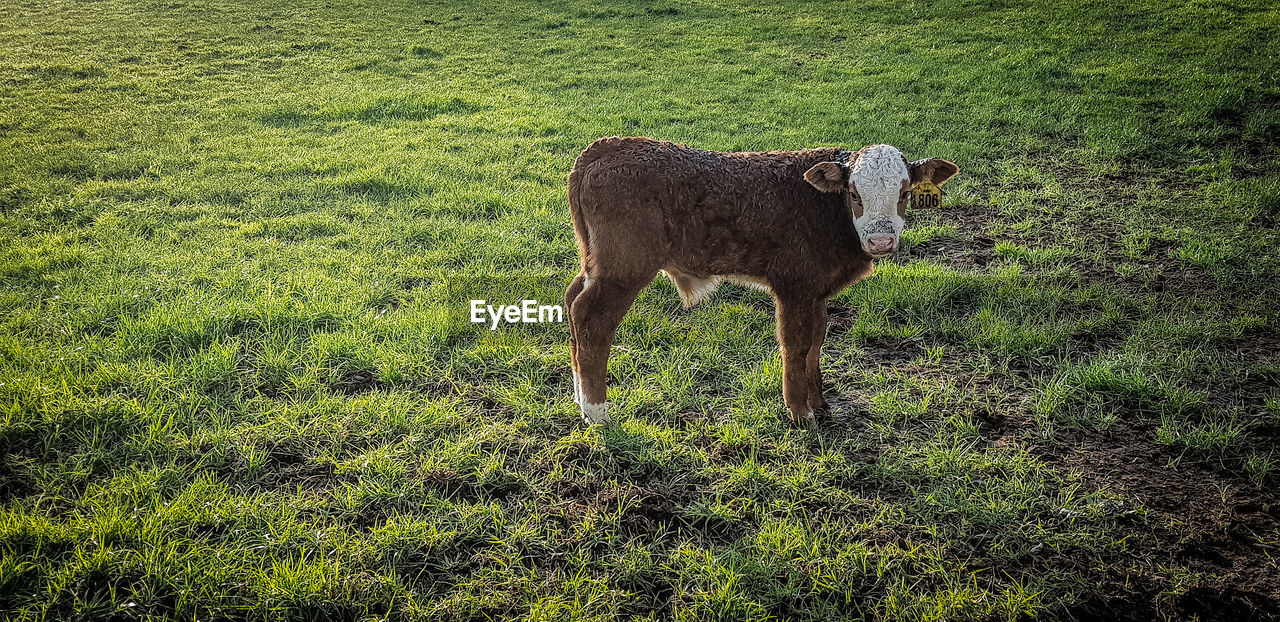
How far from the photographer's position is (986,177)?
27.0 feet

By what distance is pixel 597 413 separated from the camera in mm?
4270

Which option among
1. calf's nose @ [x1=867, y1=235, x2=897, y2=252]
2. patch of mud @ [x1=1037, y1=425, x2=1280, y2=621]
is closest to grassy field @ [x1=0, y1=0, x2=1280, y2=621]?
patch of mud @ [x1=1037, y1=425, x2=1280, y2=621]

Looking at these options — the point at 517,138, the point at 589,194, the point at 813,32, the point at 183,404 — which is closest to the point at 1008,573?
the point at 589,194

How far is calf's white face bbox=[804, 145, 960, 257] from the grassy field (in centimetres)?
129

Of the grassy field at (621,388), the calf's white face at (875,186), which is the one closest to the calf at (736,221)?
the calf's white face at (875,186)

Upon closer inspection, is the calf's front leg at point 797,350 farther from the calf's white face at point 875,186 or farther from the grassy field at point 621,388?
the calf's white face at point 875,186

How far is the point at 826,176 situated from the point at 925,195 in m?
0.58

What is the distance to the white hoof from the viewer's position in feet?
14.0

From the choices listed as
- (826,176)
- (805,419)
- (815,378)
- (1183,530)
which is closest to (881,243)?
(826,176)

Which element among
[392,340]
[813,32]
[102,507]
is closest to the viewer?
[102,507]

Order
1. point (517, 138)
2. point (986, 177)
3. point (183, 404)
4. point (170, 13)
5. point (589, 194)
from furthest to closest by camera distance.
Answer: point (170, 13), point (517, 138), point (986, 177), point (183, 404), point (589, 194)

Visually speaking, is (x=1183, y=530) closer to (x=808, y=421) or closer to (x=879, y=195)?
(x=808, y=421)

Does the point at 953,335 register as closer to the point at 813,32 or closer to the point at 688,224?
the point at 688,224

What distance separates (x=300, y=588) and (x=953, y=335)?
4.53 meters
